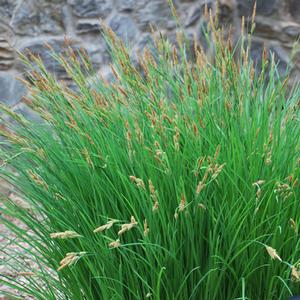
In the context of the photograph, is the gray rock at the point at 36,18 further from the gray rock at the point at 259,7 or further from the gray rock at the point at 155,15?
the gray rock at the point at 259,7

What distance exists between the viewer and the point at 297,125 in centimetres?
176

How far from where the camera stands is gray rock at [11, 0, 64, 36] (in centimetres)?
441

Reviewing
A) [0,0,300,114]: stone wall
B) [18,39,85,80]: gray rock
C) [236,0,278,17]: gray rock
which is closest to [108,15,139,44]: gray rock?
[0,0,300,114]: stone wall

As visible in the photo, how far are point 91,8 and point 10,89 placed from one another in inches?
34.6

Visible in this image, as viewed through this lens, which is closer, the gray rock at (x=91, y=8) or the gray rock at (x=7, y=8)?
the gray rock at (x=91, y=8)

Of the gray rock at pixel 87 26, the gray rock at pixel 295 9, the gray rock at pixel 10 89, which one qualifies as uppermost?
the gray rock at pixel 295 9

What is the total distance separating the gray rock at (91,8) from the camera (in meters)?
4.32

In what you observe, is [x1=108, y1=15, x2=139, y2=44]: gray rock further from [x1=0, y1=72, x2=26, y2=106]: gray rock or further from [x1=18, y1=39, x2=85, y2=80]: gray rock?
[x1=0, y1=72, x2=26, y2=106]: gray rock

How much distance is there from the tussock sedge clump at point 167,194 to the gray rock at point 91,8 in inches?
104

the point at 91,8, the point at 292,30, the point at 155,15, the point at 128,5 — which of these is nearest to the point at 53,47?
the point at 91,8

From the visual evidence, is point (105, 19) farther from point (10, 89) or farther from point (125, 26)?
point (10, 89)

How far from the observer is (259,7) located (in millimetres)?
4191

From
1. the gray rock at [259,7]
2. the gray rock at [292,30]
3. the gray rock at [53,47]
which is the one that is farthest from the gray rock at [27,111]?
the gray rock at [292,30]

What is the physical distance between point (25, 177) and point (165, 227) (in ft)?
1.64
